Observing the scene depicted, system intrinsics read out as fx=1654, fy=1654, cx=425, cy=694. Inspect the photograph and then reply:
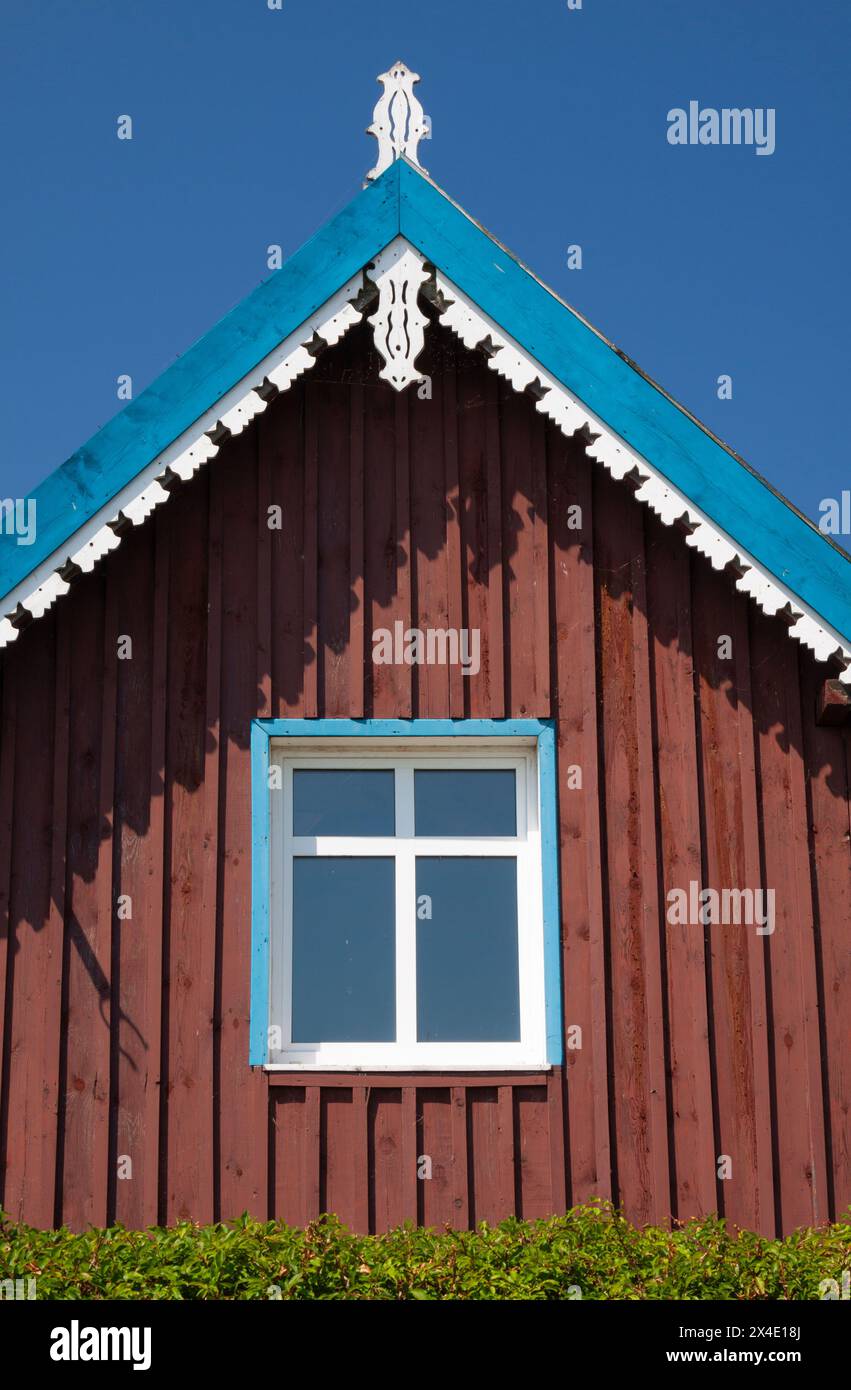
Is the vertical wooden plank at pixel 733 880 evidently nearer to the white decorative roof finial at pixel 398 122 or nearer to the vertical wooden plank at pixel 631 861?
the vertical wooden plank at pixel 631 861

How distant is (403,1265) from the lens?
653 cm

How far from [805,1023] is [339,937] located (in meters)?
2.32

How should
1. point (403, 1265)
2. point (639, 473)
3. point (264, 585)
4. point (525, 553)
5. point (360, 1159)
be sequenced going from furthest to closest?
point (525, 553) < point (264, 585) < point (639, 473) < point (360, 1159) < point (403, 1265)

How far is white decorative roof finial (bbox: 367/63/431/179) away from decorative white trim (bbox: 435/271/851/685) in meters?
0.65

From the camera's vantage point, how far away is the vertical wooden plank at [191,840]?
7.83 m

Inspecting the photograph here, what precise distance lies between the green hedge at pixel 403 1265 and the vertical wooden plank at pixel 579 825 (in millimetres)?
1011

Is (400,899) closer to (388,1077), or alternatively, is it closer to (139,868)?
(388,1077)

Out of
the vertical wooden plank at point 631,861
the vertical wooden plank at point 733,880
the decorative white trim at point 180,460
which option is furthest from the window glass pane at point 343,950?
the decorative white trim at point 180,460

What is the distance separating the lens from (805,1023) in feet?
26.4

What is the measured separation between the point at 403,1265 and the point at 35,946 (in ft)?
8.41

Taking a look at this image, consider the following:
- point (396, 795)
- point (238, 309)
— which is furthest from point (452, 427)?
point (396, 795)

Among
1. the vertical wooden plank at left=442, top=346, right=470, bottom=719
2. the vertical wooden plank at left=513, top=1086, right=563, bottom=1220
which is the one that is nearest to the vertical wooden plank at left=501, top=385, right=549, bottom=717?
the vertical wooden plank at left=442, top=346, right=470, bottom=719

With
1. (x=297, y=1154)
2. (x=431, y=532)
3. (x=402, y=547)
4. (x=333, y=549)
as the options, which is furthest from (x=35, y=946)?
(x=431, y=532)

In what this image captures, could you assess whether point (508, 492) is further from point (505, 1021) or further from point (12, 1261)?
point (12, 1261)
